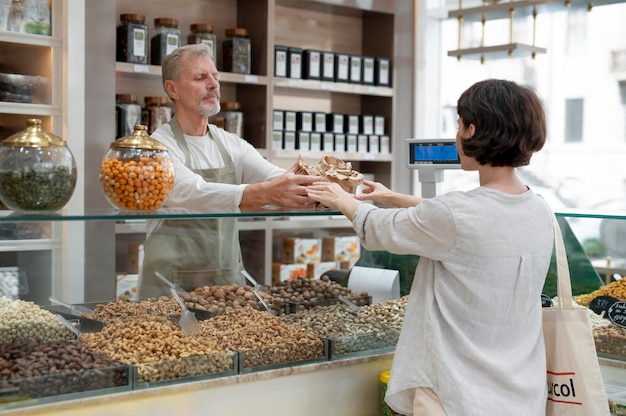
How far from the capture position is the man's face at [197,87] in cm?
274

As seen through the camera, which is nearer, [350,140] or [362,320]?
[362,320]

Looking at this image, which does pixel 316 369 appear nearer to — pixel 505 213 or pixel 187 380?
pixel 187 380

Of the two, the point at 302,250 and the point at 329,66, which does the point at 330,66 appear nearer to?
the point at 329,66

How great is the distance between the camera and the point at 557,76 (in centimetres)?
535

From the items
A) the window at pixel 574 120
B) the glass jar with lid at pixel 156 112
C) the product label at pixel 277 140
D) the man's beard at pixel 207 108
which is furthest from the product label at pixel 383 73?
the man's beard at pixel 207 108

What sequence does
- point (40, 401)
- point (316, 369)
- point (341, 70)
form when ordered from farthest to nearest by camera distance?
point (341, 70) < point (316, 369) < point (40, 401)

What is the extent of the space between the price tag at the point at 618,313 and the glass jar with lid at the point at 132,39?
8.47 ft

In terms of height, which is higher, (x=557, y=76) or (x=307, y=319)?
(x=557, y=76)

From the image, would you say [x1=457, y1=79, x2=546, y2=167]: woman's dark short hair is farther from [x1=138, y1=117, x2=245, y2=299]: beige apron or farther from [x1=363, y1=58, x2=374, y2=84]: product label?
[x1=363, y1=58, x2=374, y2=84]: product label

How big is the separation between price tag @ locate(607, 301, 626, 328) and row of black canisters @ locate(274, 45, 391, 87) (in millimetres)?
2590

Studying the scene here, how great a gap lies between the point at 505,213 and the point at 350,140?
3179 millimetres

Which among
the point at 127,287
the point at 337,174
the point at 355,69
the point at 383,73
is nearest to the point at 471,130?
the point at 337,174

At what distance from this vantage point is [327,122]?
15.1 ft

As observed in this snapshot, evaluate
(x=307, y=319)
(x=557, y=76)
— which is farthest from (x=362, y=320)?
(x=557, y=76)
